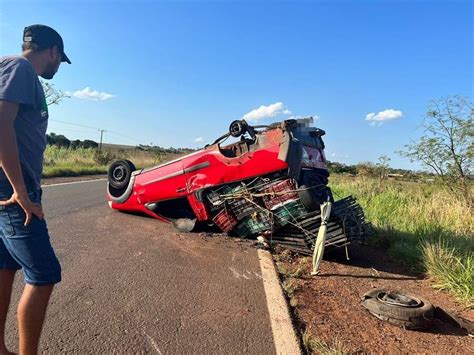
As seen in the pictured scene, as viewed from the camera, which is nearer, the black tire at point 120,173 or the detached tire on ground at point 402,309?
the detached tire on ground at point 402,309

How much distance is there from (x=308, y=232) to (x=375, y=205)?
5.00 metres

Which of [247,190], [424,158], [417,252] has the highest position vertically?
[424,158]

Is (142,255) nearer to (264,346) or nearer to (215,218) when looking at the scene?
(215,218)

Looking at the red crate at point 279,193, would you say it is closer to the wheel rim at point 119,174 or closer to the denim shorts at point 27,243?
the wheel rim at point 119,174

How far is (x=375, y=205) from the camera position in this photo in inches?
390

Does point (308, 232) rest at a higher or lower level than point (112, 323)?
higher

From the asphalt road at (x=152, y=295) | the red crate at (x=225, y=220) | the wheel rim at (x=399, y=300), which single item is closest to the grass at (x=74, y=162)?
the red crate at (x=225, y=220)

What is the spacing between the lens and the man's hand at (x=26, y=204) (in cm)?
233

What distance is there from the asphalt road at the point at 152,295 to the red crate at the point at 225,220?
0.20 metres

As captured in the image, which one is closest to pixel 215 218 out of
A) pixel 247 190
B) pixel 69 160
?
pixel 247 190

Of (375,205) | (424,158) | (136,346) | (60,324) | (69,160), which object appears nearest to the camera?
(136,346)

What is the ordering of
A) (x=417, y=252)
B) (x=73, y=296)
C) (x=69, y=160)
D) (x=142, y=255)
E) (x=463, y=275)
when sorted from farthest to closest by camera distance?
(x=69, y=160) < (x=417, y=252) < (x=142, y=255) < (x=463, y=275) < (x=73, y=296)

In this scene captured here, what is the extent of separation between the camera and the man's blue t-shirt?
7.57 feet

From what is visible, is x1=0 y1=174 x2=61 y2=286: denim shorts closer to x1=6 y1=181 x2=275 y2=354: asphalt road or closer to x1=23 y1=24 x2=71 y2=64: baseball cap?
x1=6 y1=181 x2=275 y2=354: asphalt road
